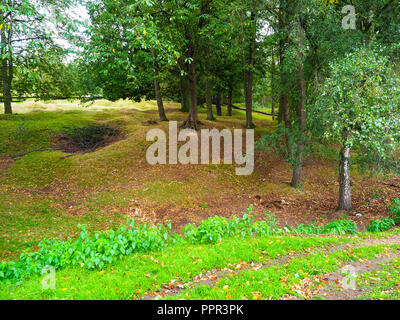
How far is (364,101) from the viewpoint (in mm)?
7891

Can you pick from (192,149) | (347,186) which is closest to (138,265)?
(347,186)

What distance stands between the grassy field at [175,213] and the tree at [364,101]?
124 inches

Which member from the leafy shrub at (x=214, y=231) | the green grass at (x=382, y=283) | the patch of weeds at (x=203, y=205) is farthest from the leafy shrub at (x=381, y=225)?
the patch of weeds at (x=203, y=205)

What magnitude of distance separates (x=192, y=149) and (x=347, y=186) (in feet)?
29.5

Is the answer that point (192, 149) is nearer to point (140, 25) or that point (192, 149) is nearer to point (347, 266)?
point (140, 25)

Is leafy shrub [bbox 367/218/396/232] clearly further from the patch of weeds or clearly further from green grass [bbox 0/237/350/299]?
the patch of weeds

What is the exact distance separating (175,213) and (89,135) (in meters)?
10.5

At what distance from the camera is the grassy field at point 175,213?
4324 millimetres

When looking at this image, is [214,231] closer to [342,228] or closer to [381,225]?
[342,228]

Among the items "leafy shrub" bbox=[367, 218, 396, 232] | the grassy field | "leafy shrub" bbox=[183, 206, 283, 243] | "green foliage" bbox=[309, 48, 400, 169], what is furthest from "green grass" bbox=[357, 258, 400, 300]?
"green foliage" bbox=[309, 48, 400, 169]

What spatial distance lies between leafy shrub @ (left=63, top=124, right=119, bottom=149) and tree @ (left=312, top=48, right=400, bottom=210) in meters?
14.0

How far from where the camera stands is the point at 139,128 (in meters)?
19.4

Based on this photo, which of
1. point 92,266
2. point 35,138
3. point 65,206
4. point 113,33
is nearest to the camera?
point 92,266

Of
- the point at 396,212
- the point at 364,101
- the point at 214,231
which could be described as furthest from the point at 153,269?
the point at 396,212
